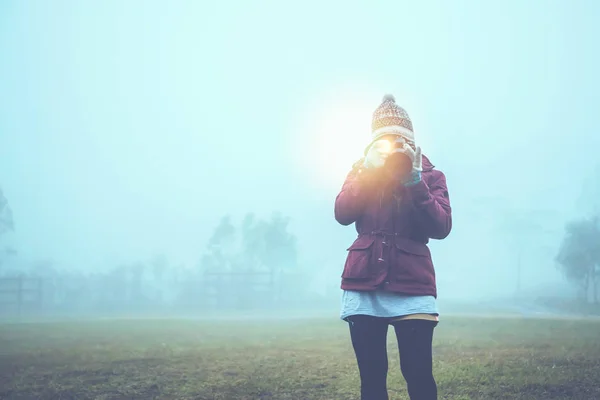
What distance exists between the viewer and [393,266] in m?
2.61

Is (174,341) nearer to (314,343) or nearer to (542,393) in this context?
(314,343)

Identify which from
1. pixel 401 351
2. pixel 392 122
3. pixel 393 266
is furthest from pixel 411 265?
pixel 392 122

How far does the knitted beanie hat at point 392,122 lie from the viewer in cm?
285

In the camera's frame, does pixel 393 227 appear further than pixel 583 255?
Result: No

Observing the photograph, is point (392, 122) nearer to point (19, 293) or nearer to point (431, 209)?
point (431, 209)

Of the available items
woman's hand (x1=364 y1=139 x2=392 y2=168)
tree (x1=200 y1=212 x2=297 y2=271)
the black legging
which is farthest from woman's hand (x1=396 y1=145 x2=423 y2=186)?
tree (x1=200 y1=212 x2=297 y2=271)

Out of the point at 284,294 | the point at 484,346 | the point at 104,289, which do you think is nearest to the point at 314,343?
the point at 484,346

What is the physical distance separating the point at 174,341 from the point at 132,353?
3310 mm

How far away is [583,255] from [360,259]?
25668mm

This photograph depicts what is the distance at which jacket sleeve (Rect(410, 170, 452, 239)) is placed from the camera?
259 centimetres

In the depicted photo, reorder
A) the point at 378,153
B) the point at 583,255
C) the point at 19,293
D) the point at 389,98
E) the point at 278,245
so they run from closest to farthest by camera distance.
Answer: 1. the point at 378,153
2. the point at 389,98
3. the point at 583,255
4. the point at 19,293
5. the point at 278,245

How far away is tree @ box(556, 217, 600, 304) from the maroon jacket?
2435cm

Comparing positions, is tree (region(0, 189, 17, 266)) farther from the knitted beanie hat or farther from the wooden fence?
the knitted beanie hat

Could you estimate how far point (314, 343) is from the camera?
12031mm
